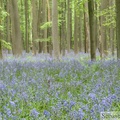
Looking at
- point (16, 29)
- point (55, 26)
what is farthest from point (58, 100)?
point (16, 29)

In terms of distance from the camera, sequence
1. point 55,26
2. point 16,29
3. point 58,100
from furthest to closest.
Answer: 1. point 16,29
2. point 55,26
3. point 58,100

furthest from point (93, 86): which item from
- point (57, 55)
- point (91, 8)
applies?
point (57, 55)

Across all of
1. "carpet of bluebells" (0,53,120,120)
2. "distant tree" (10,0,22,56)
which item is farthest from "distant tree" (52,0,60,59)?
"carpet of bluebells" (0,53,120,120)

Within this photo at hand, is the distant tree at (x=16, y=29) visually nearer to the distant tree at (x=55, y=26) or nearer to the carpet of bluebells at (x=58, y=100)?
the distant tree at (x=55, y=26)

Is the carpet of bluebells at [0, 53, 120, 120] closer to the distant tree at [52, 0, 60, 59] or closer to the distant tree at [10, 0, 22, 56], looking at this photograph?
the distant tree at [52, 0, 60, 59]

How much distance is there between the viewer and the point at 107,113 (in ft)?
12.3

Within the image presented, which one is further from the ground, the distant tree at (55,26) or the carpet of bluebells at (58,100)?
the distant tree at (55,26)

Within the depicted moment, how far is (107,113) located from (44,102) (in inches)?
54.6

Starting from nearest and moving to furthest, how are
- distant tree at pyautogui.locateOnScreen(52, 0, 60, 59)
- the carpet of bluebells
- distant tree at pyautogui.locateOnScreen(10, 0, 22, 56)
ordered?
the carpet of bluebells
distant tree at pyautogui.locateOnScreen(52, 0, 60, 59)
distant tree at pyautogui.locateOnScreen(10, 0, 22, 56)

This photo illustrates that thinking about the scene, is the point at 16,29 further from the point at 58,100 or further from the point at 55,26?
the point at 58,100

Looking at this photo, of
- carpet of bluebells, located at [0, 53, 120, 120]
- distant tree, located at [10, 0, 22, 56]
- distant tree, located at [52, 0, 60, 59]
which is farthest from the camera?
distant tree, located at [10, 0, 22, 56]

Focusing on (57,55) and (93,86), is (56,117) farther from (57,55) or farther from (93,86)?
(57,55)

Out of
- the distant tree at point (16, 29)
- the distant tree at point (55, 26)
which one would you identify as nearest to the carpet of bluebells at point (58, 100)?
the distant tree at point (55, 26)

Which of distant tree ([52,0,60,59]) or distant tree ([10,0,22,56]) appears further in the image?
distant tree ([10,0,22,56])
